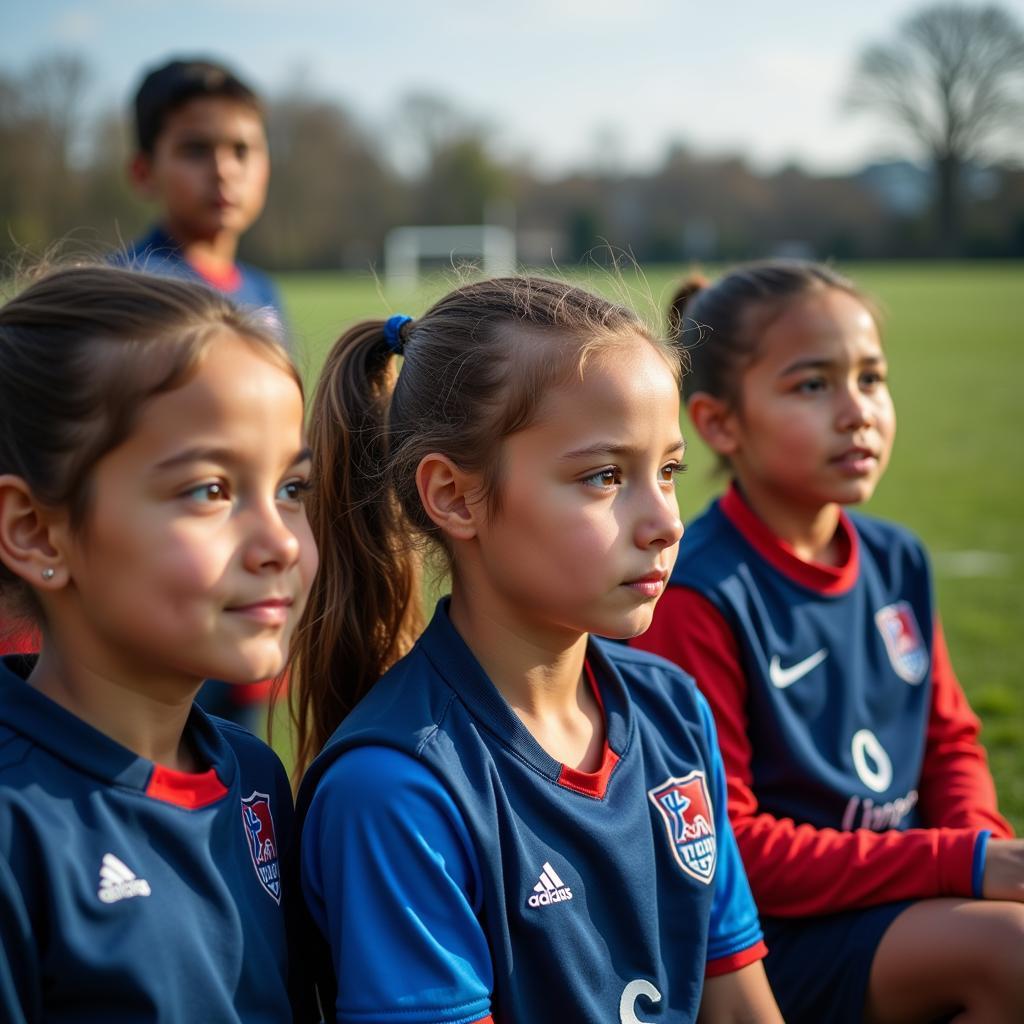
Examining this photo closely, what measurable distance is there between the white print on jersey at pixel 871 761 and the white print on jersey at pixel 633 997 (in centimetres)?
81

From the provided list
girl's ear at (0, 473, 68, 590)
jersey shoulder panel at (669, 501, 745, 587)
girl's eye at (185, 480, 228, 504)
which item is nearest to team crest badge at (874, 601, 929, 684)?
jersey shoulder panel at (669, 501, 745, 587)

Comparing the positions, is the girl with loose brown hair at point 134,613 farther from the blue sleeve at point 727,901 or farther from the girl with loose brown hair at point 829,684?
the girl with loose brown hair at point 829,684

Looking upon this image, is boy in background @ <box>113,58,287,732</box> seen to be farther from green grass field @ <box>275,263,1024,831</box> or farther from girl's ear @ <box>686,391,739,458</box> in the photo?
girl's ear @ <box>686,391,739,458</box>

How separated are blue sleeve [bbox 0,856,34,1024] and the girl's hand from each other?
1537 millimetres

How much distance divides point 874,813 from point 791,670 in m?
0.33

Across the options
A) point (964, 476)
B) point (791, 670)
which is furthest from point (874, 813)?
point (964, 476)

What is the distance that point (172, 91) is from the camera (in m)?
4.40

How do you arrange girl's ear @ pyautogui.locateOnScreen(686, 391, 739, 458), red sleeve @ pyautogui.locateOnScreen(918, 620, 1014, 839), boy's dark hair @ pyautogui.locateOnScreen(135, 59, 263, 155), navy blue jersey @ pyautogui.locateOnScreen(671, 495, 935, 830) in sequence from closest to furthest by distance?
navy blue jersey @ pyautogui.locateOnScreen(671, 495, 935, 830) < red sleeve @ pyautogui.locateOnScreen(918, 620, 1014, 839) < girl's ear @ pyautogui.locateOnScreen(686, 391, 739, 458) < boy's dark hair @ pyautogui.locateOnScreen(135, 59, 263, 155)

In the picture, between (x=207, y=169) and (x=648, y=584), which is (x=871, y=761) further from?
(x=207, y=169)

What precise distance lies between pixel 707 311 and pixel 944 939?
1.43 m

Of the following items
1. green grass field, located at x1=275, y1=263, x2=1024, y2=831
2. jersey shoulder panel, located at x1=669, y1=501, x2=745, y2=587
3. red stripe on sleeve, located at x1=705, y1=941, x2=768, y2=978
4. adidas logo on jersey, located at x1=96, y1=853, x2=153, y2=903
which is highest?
jersey shoulder panel, located at x1=669, y1=501, x2=745, y2=587

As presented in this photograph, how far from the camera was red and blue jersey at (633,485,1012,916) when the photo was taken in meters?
2.22

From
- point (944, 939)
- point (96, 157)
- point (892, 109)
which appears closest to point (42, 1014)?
point (944, 939)

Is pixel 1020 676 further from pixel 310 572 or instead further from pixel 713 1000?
pixel 310 572
